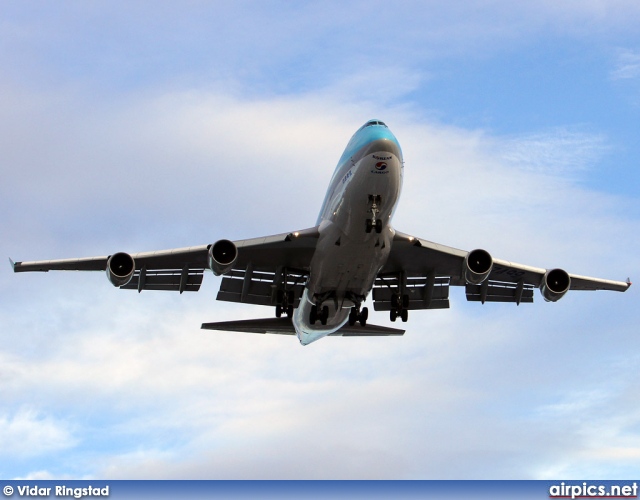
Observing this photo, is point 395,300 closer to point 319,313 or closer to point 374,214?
point 319,313

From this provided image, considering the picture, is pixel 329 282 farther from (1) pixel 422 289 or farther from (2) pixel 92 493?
(2) pixel 92 493

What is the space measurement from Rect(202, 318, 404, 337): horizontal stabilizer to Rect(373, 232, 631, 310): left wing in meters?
0.88

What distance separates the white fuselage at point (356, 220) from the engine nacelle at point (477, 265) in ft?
8.92

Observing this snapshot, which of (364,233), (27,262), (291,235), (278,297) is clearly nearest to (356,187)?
(364,233)

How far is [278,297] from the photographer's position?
32219 millimetres

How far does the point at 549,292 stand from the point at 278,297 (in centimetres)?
896

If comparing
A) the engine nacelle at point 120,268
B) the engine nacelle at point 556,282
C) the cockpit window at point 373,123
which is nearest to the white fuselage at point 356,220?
the cockpit window at point 373,123

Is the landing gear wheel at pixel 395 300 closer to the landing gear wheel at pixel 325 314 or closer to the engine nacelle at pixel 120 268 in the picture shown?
the landing gear wheel at pixel 325 314

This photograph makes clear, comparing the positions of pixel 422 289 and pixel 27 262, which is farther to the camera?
pixel 422 289

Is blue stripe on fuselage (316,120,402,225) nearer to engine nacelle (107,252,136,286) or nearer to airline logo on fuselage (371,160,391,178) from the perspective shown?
airline logo on fuselage (371,160,391,178)

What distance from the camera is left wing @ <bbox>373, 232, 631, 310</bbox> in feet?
96.9

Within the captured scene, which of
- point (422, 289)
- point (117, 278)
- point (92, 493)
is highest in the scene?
point (422, 289)

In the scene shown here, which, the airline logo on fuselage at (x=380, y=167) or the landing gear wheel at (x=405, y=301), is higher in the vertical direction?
the airline logo on fuselage at (x=380, y=167)

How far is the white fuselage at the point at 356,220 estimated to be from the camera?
2548cm
